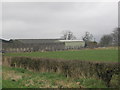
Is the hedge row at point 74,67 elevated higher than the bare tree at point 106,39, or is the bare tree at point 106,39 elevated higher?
the bare tree at point 106,39

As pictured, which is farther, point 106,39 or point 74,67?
point 106,39

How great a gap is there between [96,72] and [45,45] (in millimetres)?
63892

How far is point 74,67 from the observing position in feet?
40.1

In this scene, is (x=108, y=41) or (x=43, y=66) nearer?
(x=43, y=66)

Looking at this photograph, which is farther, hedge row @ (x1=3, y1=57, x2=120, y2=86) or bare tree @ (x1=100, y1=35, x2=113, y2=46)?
bare tree @ (x1=100, y1=35, x2=113, y2=46)

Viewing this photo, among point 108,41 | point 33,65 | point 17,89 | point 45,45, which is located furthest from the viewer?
point 108,41

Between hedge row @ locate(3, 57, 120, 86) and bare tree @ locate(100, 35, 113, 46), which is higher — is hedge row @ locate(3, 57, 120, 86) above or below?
below

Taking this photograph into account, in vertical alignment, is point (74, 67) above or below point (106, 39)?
below

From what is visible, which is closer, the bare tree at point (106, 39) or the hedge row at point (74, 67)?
the hedge row at point (74, 67)

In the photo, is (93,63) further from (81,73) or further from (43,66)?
(43,66)

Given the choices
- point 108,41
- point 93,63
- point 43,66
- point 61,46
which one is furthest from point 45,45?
point 93,63

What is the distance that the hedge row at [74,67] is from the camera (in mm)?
9367

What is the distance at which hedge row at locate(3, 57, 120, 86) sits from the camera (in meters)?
9.37

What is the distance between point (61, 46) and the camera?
7844 centimetres
